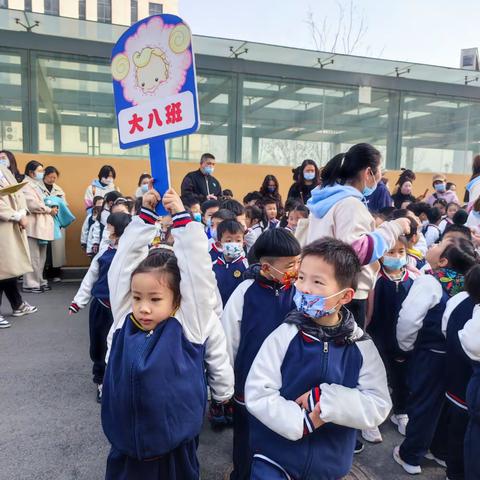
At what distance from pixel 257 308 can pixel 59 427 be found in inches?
71.7

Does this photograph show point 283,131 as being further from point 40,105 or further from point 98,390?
point 98,390

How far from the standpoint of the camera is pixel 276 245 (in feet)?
7.68

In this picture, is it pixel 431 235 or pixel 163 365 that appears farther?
pixel 431 235

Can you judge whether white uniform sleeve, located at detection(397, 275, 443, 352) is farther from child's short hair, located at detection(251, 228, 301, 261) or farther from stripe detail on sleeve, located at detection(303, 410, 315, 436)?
stripe detail on sleeve, located at detection(303, 410, 315, 436)

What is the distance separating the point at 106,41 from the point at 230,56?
2.29 metres

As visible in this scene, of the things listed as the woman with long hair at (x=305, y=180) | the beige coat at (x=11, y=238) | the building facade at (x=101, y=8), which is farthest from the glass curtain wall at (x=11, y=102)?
the building facade at (x=101, y=8)

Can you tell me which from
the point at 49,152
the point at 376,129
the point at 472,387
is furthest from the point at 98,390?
the point at 376,129

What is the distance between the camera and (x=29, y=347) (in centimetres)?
457

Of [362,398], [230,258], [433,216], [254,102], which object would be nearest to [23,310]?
[230,258]

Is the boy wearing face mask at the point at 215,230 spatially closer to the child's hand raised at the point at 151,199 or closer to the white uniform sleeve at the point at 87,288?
the white uniform sleeve at the point at 87,288

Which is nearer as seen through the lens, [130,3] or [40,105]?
[40,105]

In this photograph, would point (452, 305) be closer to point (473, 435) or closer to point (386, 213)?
point (473, 435)

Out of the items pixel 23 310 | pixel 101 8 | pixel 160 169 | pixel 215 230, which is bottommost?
pixel 23 310

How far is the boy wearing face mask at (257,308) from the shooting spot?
7.53 ft
